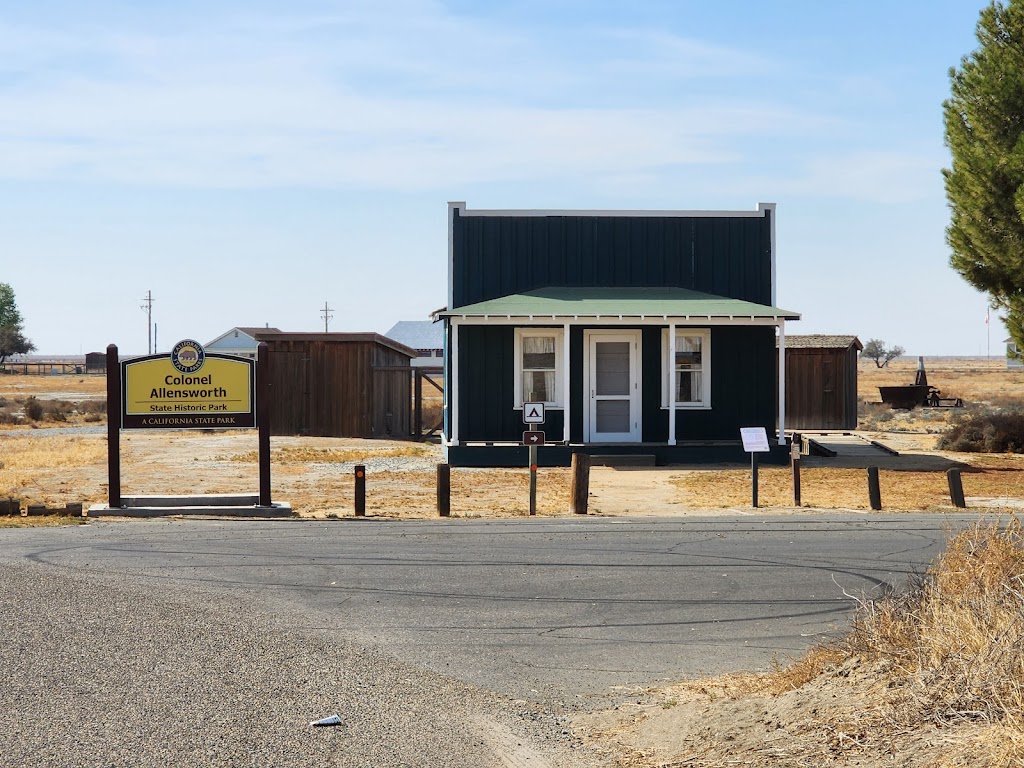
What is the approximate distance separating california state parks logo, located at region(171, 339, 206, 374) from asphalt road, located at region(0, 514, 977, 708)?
245 cm

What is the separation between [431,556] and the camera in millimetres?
12703

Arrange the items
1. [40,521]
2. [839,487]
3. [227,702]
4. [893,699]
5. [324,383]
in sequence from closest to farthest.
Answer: [893,699] → [227,702] → [40,521] → [839,487] → [324,383]

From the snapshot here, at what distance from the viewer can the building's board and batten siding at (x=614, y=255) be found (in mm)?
26812

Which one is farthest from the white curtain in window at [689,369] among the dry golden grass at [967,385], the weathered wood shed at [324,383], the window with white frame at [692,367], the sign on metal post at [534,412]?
the dry golden grass at [967,385]

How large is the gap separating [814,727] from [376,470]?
19272 mm

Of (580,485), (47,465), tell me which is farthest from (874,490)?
(47,465)

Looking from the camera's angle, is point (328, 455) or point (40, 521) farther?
point (328, 455)

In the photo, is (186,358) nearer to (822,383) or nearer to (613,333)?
(613,333)

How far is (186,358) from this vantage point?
17.5m

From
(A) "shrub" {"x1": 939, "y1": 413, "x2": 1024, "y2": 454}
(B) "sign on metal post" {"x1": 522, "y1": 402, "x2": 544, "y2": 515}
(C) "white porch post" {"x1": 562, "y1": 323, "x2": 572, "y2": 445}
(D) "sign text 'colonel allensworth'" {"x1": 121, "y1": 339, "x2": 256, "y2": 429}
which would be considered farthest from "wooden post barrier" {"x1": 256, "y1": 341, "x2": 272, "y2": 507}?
(A) "shrub" {"x1": 939, "y1": 413, "x2": 1024, "y2": 454}

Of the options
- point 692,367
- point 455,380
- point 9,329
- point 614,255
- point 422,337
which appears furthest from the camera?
point 9,329

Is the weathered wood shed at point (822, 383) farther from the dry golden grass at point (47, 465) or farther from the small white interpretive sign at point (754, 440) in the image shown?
the dry golden grass at point (47, 465)

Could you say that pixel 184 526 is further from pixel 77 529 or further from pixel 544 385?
pixel 544 385

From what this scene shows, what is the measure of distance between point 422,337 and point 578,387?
5130cm
